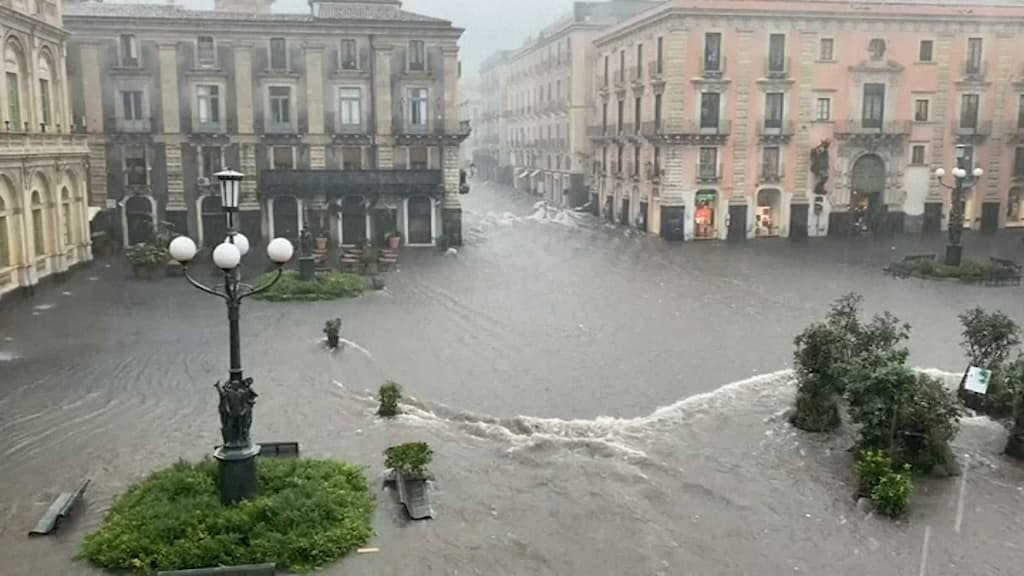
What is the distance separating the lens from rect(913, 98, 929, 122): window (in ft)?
162

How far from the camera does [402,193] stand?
145ft

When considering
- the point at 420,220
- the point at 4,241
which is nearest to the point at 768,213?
the point at 420,220

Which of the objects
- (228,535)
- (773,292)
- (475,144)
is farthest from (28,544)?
(475,144)

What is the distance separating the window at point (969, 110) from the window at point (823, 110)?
7713 mm

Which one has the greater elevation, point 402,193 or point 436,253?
point 402,193

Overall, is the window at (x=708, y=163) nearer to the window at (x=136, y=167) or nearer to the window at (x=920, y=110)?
the window at (x=920, y=110)

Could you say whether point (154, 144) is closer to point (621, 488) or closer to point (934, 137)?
point (621, 488)

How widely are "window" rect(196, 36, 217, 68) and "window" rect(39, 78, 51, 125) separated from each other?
10.0 metres

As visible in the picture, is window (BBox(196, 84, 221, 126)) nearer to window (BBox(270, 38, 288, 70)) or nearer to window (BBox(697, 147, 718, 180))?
window (BBox(270, 38, 288, 70))

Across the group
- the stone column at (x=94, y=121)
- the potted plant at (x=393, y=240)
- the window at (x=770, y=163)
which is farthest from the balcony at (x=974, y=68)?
the stone column at (x=94, y=121)

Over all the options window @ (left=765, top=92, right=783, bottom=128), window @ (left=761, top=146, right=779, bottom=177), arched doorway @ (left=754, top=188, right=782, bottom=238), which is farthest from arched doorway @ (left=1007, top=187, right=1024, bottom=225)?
window @ (left=765, top=92, right=783, bottom=128)

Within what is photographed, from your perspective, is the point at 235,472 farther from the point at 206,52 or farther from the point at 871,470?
the point at 206,52

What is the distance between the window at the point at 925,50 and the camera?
48.8 metres

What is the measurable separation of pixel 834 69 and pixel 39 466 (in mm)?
44041
